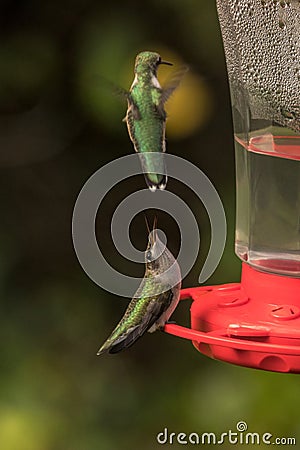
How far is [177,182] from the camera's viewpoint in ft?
10.6

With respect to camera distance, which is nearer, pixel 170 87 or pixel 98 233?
pixel 170 87

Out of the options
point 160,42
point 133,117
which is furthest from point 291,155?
point 160,42

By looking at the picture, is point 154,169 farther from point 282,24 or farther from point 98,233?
point 98,233

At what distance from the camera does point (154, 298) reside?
1721 mm

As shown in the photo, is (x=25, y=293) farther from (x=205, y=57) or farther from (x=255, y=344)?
(x=255, y=344)

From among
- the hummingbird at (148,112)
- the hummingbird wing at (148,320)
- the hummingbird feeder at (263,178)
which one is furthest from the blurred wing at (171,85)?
the hummingbird wing at (148,320)

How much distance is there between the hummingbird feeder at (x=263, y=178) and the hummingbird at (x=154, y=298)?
0.13ft

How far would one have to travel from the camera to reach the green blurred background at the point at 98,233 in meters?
2.91

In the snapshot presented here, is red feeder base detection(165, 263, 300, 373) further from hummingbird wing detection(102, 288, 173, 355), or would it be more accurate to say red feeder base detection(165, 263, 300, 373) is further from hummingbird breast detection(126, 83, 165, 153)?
hummingbird breast detection(126, 83, 165, 153)

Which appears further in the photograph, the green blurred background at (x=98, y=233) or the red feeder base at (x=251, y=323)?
the green blurred background at (x=98, y=233)

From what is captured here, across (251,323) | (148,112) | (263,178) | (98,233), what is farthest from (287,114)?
(98,233)

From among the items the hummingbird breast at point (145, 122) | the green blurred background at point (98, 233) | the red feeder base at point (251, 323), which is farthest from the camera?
the green blurred background at point (98, 233)

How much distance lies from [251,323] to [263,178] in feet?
0.85

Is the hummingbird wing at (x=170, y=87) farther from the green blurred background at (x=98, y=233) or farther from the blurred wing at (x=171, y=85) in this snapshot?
the green blurred background at (x=98, y=233)
